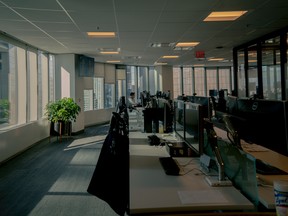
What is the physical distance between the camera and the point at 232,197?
153 cm

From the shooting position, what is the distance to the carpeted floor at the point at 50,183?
10.4 feet

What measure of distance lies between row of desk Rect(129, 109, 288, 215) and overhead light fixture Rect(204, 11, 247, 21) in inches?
126

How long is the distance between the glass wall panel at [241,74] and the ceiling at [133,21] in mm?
1141

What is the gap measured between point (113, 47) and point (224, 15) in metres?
3.92

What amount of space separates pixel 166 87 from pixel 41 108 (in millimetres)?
7529

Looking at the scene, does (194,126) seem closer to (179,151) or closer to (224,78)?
(179,151)

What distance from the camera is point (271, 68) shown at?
22.7 ft

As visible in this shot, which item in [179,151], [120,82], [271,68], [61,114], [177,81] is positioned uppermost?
[177,81]

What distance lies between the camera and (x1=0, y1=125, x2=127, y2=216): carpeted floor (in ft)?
10.4

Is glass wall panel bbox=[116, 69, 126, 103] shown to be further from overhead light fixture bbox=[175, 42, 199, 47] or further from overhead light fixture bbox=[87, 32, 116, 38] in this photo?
overhead light fixture bbox=[87, 32, 116, 38]

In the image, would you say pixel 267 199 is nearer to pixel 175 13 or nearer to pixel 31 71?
pixel 175 13

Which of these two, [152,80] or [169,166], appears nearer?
[169,166]

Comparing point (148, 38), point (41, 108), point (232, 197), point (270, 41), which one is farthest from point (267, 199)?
point (41, 108)

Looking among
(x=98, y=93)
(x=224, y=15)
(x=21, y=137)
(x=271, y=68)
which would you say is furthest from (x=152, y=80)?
(x=224, y=15)
